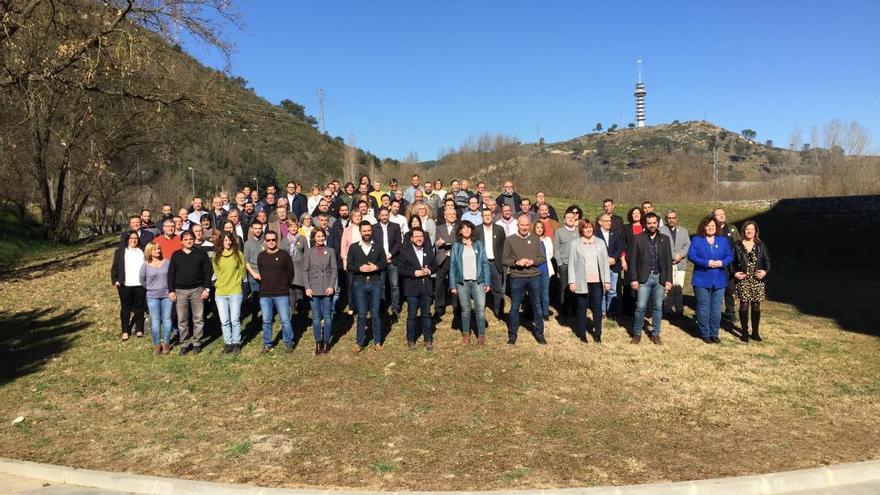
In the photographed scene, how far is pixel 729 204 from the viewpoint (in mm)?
30125

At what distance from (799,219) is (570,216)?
19529mm

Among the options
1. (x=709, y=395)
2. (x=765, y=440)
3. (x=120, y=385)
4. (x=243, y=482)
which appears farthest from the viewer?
(x=120, y=385)

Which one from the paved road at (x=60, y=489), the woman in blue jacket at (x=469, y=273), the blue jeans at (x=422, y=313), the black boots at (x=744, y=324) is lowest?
the paved road at (x=60, y=489)

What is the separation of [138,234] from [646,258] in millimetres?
8256

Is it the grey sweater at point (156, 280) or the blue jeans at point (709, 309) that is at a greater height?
the grey sweater at point (156, 280)

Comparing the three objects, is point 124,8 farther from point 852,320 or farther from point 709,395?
point 852,320

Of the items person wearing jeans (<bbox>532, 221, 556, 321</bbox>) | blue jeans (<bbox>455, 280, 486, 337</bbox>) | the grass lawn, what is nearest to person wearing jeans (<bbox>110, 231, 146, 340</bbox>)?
the grass lawn

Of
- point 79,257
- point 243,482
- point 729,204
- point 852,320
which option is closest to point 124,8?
point 79,257

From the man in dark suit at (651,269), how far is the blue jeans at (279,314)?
16.9 ft

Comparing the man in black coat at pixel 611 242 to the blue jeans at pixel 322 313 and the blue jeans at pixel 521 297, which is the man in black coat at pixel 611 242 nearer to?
the blue jeans at pixel 521 297

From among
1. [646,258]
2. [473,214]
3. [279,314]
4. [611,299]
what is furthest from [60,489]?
[611,299]

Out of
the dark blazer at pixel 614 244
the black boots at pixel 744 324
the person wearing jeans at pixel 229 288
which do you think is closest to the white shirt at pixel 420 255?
the person wearing jeans at pixel 229 288

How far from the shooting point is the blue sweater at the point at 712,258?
28.0 ft

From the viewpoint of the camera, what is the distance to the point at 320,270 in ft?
27.3
